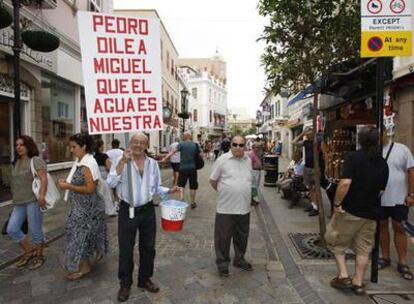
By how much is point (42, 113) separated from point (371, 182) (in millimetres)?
9249

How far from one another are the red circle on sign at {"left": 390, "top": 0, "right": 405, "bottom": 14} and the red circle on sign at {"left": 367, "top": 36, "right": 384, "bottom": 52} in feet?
1.14

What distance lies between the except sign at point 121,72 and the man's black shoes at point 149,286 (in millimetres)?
1683

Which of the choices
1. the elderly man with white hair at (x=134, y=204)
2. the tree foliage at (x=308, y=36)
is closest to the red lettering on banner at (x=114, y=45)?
the elderly man with white hair at (x=134, y=204)

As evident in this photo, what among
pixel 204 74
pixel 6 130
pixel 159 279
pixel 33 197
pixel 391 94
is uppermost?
pixel 204 74

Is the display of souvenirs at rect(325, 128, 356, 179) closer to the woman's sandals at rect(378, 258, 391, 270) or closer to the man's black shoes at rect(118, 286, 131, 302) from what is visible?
the woman's sandals at rect(378, 258, 391, 270)

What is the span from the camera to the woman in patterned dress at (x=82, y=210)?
13.8 ft

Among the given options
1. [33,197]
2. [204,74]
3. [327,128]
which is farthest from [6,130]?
[204,74]

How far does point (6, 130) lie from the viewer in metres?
9.18

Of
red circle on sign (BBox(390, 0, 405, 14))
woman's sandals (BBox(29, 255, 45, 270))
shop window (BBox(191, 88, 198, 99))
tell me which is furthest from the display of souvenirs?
shop window (BBox(191, 88, 198, 99))

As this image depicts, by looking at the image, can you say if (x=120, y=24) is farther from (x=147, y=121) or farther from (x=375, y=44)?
(x=375, y=44)

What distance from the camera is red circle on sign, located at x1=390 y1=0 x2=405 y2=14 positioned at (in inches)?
162

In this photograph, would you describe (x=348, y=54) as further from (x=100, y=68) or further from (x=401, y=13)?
(x=100, y=68)

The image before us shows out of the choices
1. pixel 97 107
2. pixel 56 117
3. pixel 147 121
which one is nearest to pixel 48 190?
pixel 97 107

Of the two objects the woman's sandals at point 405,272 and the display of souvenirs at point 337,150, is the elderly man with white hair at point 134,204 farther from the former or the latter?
the display of souvenirs at point 337,150
